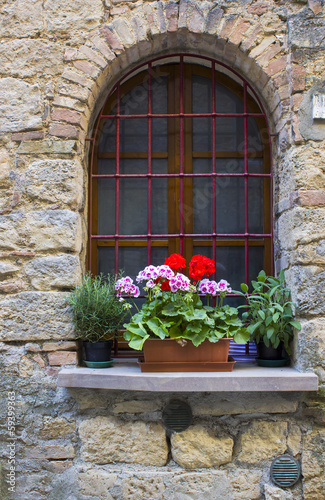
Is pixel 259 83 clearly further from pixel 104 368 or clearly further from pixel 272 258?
pixel 104 368

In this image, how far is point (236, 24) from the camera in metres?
2.76

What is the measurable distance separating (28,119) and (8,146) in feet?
0.68

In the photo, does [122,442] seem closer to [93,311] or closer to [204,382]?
[204,382]

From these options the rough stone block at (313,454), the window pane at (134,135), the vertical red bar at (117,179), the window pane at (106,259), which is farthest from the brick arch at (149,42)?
the rough stone block at (313,454)

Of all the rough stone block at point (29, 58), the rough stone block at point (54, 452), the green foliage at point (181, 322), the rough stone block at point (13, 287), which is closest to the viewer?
the green foliage at point (181, 322)

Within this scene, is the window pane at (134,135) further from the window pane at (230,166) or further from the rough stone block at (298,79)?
the rough stone block at (298,79)

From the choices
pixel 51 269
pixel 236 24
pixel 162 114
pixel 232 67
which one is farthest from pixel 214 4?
pixel 51 269

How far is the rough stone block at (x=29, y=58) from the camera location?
281 cm

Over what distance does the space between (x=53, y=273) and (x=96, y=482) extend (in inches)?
48.0

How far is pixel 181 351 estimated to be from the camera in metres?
2.52

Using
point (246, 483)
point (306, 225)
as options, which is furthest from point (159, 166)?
point (246, 483)

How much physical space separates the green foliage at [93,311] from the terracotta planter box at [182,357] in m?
0.27

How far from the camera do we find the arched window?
9.82ft

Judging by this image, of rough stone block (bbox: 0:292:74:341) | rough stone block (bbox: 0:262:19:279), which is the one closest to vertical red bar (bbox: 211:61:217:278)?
rough stone block (bbox: 0:292:74:341)
